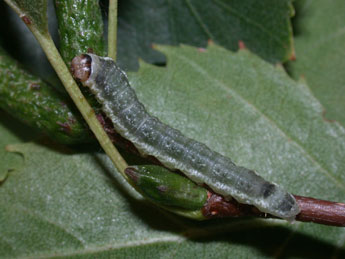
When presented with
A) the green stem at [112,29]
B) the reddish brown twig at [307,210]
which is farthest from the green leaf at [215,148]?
the green stem at [112,29]

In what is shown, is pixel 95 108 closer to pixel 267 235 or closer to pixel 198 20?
pixel 267 235

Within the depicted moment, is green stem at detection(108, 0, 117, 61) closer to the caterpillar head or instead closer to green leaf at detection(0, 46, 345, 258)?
the caterpillar head

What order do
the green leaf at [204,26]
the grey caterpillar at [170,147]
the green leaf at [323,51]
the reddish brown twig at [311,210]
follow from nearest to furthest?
the reddish brown twig at [311,210]
the grey caterpillar at [170,147]
the green leaf at [204,26]
the green leaf at [323,51]

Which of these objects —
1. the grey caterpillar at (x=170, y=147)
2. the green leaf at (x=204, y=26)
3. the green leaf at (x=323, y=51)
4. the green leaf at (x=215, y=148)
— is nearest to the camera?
the grey caterpillar at (x=170, y=147)

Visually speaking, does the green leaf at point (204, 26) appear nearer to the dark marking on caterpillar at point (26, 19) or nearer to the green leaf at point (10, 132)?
the green leaf at point (10, 132)

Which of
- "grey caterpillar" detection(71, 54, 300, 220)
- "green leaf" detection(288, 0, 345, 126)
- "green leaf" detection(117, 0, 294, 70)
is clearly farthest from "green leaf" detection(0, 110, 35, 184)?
"green leaf" detection(288, 0, 345, 126)

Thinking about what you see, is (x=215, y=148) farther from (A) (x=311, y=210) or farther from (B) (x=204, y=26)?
(B) (x=204, y=26)
